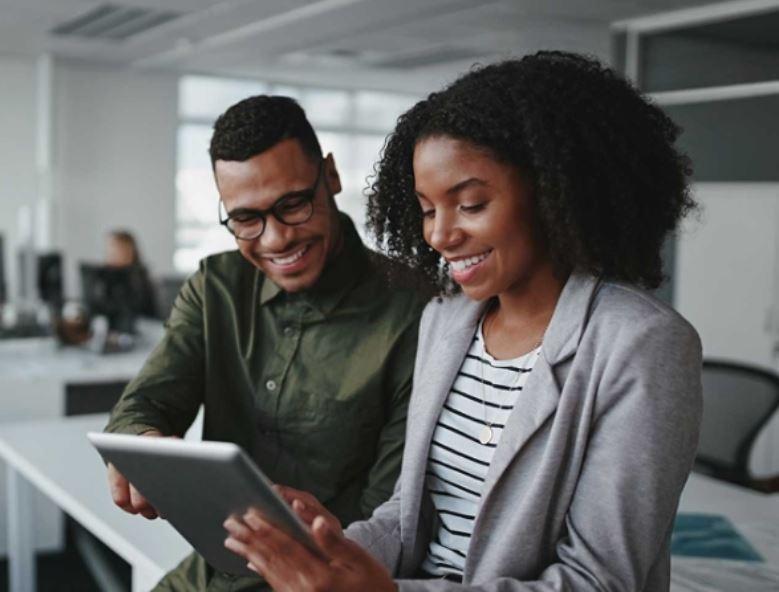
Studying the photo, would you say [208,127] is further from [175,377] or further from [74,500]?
[175,377]

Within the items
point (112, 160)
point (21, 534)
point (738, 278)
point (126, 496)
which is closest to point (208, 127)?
point (112, 160)

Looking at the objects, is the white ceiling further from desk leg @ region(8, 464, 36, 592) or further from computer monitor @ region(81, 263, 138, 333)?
desk leg @ region(8, 464, 36, 592)

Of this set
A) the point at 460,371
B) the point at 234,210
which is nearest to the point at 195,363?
the point at 234,210

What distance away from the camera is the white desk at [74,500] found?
2328 mm

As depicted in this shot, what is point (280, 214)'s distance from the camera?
1.80 metres

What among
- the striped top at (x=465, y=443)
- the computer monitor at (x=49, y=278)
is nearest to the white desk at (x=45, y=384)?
the computer monitor at (x=49, y=278)

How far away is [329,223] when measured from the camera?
74.2 inches

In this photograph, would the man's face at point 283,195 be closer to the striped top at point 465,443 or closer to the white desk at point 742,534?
the striped top at point 465,443

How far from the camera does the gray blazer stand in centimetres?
129

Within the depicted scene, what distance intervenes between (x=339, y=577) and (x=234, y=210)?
77 cm

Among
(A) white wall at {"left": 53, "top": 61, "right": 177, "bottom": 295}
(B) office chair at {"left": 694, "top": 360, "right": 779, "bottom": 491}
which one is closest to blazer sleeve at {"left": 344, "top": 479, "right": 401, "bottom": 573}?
(B) office chair at {"left": 694, "top": 360, "right": 779, "bottom": 491}

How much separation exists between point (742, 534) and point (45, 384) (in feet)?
10.4

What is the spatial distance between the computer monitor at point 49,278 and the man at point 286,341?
474 centimetres

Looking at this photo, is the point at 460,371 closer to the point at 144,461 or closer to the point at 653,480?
the point at 653,480
